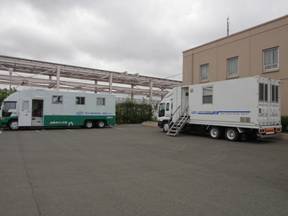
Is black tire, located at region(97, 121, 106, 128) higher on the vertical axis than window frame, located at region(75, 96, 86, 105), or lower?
lower

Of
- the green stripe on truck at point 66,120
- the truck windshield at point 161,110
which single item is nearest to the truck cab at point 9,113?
the green stripe on truck at point 66,120

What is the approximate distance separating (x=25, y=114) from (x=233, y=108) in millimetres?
15803

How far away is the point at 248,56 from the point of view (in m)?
19.1

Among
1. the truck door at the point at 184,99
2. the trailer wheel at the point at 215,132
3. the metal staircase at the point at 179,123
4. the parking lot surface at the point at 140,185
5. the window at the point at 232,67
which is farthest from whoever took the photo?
the window at the point at 232,67

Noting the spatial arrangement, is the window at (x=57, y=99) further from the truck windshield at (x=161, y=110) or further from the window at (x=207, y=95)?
the window at (x=207, y=95)

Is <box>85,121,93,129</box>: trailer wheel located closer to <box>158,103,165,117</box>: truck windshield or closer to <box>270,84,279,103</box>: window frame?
<box>158,103,165,117</box>: truck windshield

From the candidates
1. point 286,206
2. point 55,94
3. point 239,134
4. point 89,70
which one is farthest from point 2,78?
point 286,206

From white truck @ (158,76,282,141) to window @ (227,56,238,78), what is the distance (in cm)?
536

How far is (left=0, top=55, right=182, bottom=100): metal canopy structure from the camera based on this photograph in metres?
31.4

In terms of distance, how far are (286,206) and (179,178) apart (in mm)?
2425

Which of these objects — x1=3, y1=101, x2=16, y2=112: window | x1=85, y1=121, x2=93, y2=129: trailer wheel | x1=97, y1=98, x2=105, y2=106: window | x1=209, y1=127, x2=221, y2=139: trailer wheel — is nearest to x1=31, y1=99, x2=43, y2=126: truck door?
x1=3, y1=101, x2=16, y2=112: window

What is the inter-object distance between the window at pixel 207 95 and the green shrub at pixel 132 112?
51.3 ft

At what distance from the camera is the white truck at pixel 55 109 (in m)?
19.7

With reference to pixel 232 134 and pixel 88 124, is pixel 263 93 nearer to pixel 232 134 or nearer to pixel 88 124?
pixel 232 134
